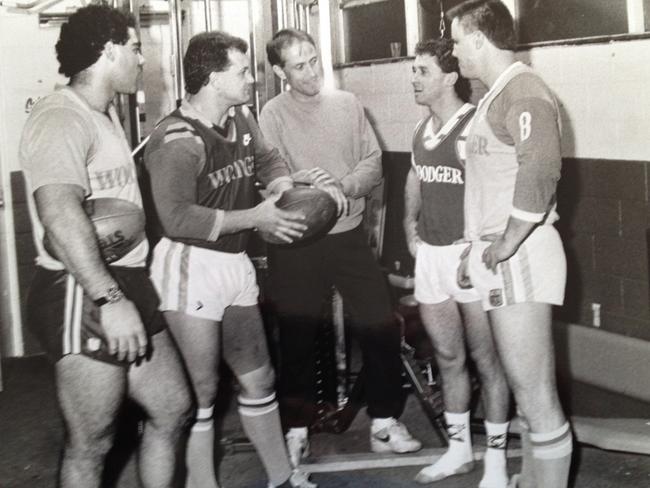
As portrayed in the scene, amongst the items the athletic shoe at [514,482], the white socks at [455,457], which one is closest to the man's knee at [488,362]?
the white socks at [455,457]

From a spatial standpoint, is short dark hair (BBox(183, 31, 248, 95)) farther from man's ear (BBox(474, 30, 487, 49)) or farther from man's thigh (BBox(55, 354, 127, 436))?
man's thigh (BBox(55, 354, 127, 436))

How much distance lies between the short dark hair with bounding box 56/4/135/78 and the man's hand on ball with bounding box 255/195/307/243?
0.73m

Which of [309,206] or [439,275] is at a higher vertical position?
[309,206]

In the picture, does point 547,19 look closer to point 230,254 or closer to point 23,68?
point 230,254

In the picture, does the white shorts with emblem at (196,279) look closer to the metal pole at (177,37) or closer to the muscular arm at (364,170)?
the muscular arm at (364,170)

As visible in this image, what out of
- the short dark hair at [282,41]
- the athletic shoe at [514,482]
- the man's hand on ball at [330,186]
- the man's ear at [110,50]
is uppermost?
the short dark hair at [282,41]

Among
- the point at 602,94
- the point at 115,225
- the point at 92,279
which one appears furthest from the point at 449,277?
the point at 602,94

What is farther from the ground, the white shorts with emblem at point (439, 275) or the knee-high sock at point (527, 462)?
the white shorts with emblem at point (439, 275)

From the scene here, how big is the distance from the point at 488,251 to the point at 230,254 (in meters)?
0.83

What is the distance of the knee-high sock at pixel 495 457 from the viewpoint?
2.85m

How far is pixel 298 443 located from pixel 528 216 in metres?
1.48

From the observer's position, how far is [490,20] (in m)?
2.40

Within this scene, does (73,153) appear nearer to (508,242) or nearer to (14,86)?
(508,242)

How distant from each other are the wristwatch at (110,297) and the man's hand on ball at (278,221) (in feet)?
2.24
